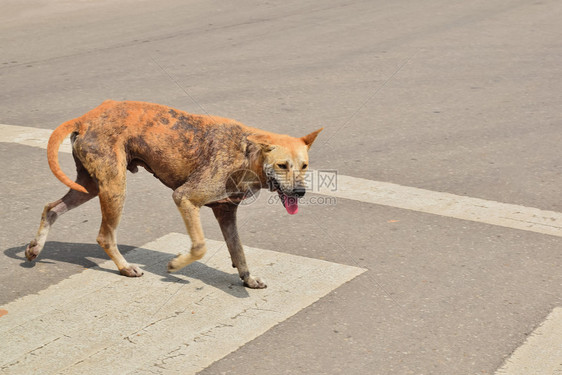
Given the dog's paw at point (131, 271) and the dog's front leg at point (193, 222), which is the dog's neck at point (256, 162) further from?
the dog's paw at point (131, 271)

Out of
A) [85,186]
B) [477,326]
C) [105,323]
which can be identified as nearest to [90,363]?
[105,323]

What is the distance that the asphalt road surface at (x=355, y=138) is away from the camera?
5.90 m

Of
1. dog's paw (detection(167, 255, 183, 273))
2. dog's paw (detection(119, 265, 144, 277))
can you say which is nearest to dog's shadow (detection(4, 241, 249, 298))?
dog's paw (detection(119, 265, 144, 277))

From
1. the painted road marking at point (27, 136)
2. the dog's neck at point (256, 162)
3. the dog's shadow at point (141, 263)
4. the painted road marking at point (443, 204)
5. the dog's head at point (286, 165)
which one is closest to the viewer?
the dog's head at point (286, 165)

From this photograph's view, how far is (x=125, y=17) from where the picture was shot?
1680 centimetres

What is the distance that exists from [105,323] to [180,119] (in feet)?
5.18

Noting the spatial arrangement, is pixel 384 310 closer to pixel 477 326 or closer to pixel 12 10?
pixel 477 326

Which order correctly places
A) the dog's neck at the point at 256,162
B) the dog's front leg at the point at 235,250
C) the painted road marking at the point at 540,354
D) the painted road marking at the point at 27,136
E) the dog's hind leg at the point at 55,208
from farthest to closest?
the painted road marking at the point at 27,136 < the dog's hind leg at the point at 55,208 < the dog's front leg at the point at 235,250 < the dog's neck at the point at 256,162 < the painted road marking at the point at 540,354

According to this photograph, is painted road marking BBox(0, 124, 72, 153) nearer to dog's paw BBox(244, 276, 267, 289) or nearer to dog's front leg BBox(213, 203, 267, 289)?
dog's front leg BBox(213, 203, 267, 289)

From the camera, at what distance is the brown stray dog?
6000 millimetres

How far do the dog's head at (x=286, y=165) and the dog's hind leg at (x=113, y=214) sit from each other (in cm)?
109

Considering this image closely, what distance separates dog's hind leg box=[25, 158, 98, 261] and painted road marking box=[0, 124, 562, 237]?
8.64ft

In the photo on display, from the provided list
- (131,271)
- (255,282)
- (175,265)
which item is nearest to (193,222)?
(175,265)

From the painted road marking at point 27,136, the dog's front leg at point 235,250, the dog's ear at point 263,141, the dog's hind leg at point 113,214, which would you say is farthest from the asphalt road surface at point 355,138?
the dog's ear at point 263,141
